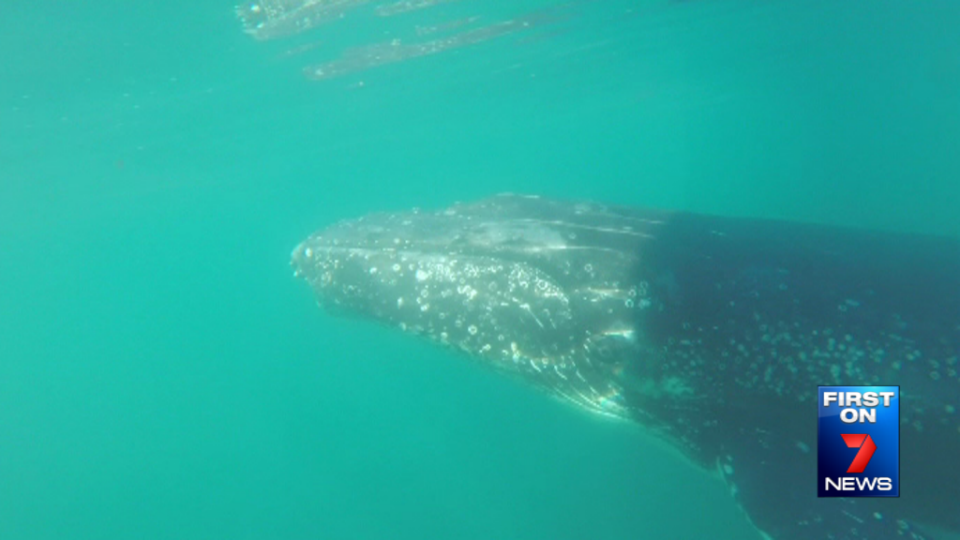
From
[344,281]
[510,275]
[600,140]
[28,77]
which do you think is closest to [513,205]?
[510,275]

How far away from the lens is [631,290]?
621 centimetres

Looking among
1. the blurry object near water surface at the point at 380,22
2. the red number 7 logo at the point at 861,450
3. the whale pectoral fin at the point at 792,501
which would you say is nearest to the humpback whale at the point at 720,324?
the whale pectoral fin at the point at 792,501

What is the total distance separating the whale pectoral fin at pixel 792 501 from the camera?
4730 millimetres

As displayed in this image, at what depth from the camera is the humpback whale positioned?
512cm

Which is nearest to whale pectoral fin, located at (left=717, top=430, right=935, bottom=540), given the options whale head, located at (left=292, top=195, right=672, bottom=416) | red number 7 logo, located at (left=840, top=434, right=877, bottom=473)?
red number 7 logo, located at (left=840, top=434, right=877, bottom=473)

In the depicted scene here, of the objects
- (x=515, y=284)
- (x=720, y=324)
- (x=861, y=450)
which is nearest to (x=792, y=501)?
(x=861, y=450)

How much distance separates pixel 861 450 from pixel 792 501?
78 centimetres

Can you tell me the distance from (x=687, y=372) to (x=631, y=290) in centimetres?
91

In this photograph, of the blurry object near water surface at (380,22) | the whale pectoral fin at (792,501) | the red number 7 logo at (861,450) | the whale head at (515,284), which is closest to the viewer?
the whale pectoral fin at (792,501)

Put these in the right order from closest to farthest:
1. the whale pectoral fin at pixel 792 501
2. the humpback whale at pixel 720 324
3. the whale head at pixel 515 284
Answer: the whale pectoral fin at pixel 792 501, the humpback whale at pixel 720 324, the whale head at pixel 515 284

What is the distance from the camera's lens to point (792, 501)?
5070 mm

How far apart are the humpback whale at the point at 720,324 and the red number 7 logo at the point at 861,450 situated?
240mm
